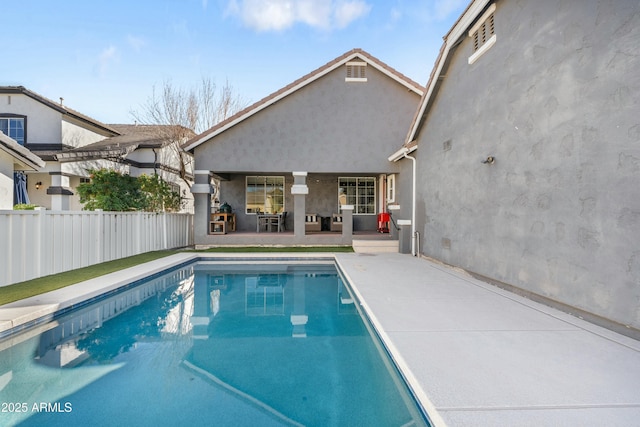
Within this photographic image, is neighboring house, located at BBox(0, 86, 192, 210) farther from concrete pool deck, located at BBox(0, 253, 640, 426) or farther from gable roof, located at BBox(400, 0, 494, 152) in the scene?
gable roof, located at BBox(400, 0, 494, 152)

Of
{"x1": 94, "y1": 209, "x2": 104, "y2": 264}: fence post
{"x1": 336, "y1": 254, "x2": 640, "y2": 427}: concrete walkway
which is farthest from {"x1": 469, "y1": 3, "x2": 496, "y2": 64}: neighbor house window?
{"x1": 94, "y1": 209, "x2": 104, "y2": 264}: fence post

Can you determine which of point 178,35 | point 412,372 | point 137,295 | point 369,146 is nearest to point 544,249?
point 412,372

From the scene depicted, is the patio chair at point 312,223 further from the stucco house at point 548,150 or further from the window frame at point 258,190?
the stucco house at point 548,150

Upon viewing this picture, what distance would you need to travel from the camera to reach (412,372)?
319cm

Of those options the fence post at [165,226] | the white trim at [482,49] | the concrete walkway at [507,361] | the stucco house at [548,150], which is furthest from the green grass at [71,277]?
the white trim at [482,49]

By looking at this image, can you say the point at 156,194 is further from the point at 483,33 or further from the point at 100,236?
the point at 483,33

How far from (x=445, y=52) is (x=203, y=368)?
921cm

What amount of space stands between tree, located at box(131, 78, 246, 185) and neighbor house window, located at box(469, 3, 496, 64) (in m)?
16.3

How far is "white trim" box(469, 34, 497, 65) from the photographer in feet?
22.7

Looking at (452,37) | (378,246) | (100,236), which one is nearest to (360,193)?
(378,246)

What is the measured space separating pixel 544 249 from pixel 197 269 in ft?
29.8

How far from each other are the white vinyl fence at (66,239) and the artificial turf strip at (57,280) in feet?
0.49

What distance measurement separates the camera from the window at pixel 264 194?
16.8 meters

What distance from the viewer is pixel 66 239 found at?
799cm
